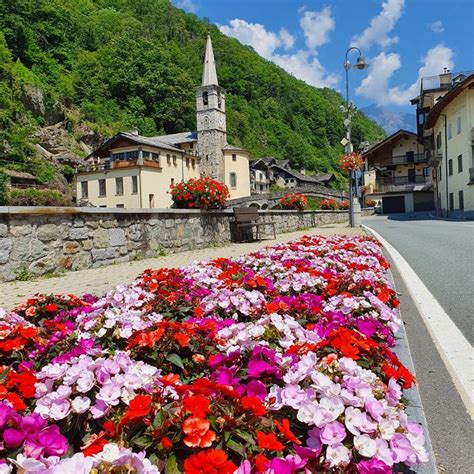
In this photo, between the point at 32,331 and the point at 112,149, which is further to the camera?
the point at 112,149

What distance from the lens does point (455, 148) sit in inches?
1192

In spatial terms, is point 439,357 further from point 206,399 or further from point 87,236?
point 87,236

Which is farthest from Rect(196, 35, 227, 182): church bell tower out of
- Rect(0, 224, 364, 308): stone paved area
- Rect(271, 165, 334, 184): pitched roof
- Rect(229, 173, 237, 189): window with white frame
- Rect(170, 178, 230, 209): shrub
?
→ Rect(0, 224, 364, 308): stone paved area

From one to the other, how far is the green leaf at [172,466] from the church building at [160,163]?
1739 inches

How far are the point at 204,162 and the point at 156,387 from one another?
58.1m

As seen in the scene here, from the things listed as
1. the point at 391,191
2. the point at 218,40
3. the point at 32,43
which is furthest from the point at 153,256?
the point at 218,40

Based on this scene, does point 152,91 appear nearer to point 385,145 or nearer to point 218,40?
point 218,40

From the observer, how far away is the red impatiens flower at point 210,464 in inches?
40.2

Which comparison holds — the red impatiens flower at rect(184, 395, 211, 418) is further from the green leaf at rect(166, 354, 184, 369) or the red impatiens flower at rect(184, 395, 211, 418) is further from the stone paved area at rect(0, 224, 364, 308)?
the stone paved area at rect(0, 224, 364, 308)

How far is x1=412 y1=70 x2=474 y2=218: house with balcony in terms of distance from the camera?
27188mm

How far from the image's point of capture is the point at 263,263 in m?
5.05

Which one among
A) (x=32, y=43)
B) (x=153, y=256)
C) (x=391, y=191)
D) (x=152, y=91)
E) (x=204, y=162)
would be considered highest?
(x=32, y=43)

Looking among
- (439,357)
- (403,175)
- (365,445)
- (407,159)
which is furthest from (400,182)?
(365,445)

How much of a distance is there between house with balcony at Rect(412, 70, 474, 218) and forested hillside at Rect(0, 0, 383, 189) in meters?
38.6
